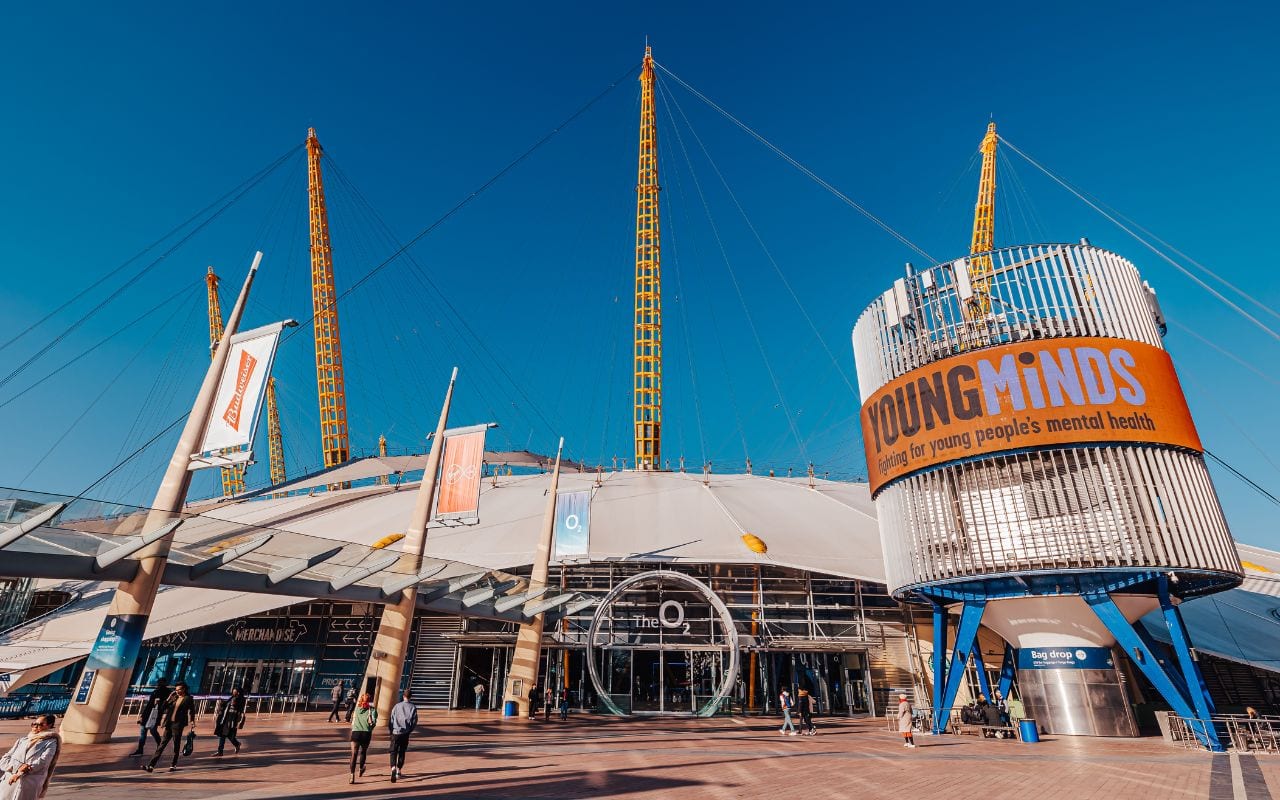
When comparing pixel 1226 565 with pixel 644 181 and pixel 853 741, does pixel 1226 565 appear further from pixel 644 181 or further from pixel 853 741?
pixel 644 181

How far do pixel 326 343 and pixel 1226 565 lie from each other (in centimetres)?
7167

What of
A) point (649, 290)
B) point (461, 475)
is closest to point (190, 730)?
point (461, 475)

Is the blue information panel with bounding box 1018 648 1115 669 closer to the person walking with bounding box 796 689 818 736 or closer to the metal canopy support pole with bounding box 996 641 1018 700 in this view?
the metal canopy support pole with bounding box 996 641 1018 700

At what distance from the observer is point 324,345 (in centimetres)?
6894

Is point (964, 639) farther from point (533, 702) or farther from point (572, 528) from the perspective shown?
point (572, 528)

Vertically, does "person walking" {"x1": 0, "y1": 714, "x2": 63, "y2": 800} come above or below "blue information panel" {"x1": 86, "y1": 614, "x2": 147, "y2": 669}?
below

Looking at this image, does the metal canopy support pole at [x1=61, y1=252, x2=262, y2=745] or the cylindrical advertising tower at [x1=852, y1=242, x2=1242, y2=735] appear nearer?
the metal canopy support pole at [x1=61, y1=252, x2=262, y2=745]

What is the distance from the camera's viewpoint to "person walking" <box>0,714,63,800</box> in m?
6.25

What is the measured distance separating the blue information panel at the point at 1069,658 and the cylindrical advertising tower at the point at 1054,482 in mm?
39

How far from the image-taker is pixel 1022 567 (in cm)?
1822

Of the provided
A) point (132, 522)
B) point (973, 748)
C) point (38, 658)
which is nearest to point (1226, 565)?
point (973, 748)

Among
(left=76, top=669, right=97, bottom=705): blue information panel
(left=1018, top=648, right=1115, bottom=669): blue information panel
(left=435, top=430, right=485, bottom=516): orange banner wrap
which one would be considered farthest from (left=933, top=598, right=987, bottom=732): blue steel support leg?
(left=76, top=669, right=97, bottom=705): blue information panel

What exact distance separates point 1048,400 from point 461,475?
1798 cm

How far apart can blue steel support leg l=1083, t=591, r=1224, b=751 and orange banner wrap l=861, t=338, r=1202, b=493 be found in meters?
4.82
